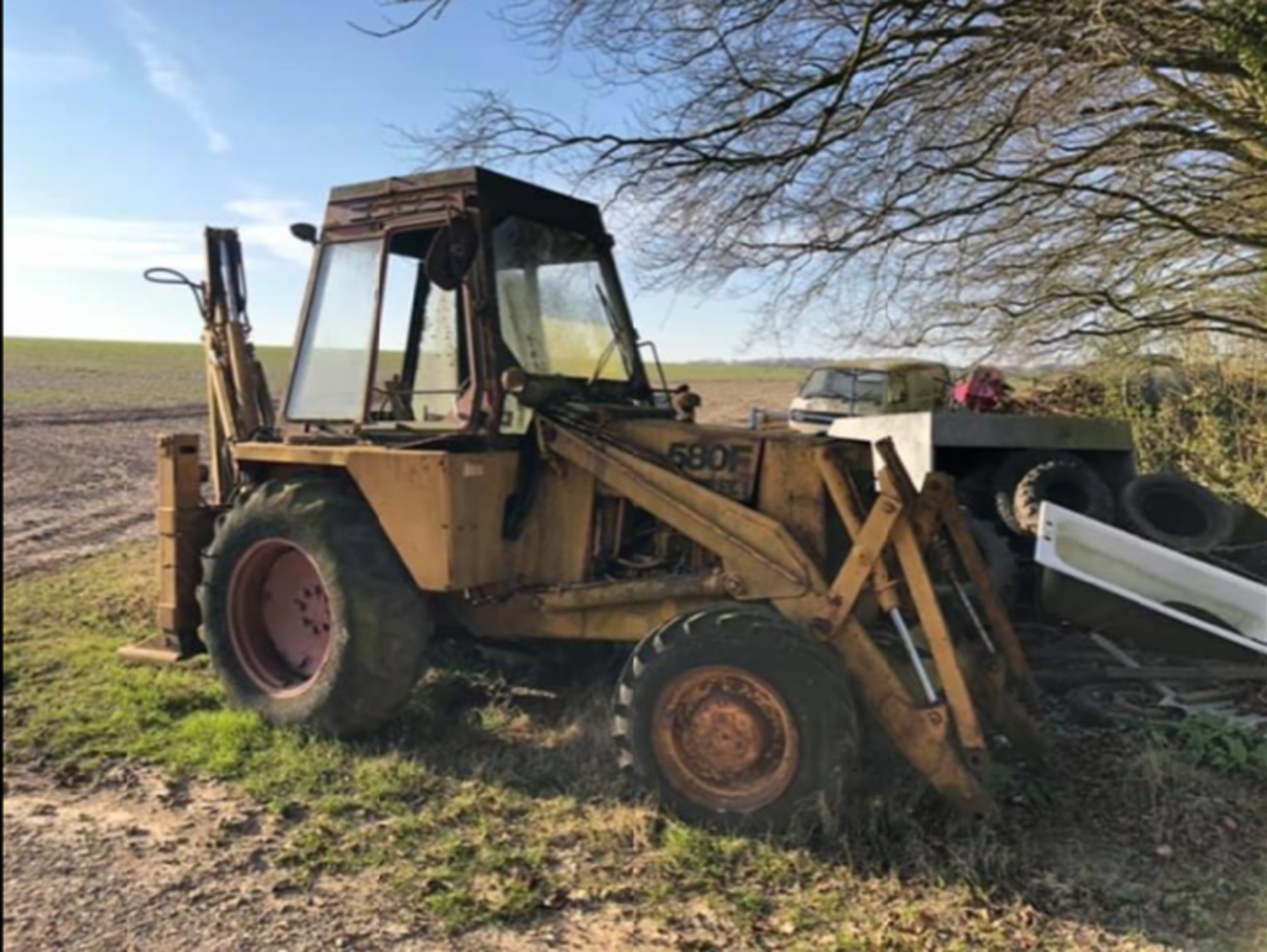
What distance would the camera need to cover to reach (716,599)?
4.15m

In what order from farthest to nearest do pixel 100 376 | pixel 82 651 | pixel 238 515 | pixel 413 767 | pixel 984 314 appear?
1. pixel 100 376
2. pixel 984 314
3. pixel 82 651
4. pixel 238 515
5. pixel 413 767

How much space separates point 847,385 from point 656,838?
37.2ft

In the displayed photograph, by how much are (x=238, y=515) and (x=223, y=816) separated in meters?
1.54

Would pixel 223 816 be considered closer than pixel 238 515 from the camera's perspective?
Yes

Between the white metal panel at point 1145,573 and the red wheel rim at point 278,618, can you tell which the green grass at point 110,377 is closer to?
the red wheel rim at point 278,618

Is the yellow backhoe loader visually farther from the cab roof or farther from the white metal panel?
the white metal panel

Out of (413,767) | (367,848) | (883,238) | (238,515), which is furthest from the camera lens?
(883,238)

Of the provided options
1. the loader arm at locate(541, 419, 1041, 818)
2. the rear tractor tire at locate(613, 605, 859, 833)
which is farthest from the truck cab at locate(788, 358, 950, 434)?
the rear tractor tire at locate(613, 605, 859, 833)

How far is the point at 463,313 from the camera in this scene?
4547mm

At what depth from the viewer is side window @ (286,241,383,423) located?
4.93 metres

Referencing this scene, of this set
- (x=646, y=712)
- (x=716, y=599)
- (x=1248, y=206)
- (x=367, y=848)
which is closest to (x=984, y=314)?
(x=1248, y=206)

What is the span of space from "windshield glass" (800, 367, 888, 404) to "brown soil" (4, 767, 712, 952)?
37.4 feet

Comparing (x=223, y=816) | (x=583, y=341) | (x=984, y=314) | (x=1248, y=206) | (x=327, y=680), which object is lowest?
(x=223, y=816)

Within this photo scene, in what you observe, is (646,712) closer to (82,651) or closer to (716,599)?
(716,599)
